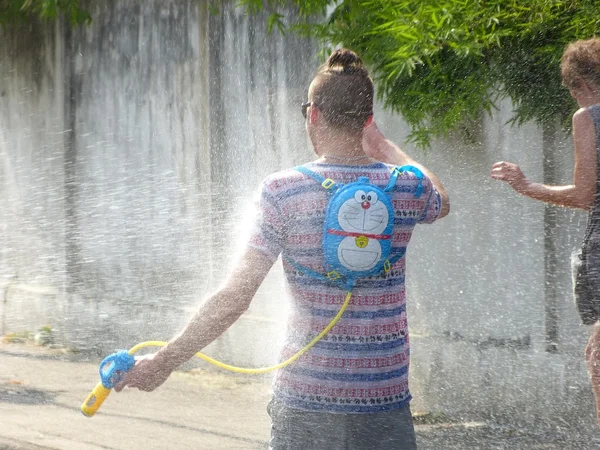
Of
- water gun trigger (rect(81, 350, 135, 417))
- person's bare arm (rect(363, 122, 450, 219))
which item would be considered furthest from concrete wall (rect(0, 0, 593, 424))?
water gun trigger (rect(81, 350, 135, 417))

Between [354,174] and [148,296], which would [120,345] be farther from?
[354,174]

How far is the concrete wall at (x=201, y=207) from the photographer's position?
4883 mm

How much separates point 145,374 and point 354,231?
59 cm

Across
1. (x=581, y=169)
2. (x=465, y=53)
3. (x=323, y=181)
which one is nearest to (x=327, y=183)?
(x=323, y=181)

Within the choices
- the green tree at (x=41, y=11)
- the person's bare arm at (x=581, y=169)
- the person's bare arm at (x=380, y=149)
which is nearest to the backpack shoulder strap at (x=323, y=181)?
the person's bare arm at (x=380, y=149)

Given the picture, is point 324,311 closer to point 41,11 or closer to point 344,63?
point 344,63

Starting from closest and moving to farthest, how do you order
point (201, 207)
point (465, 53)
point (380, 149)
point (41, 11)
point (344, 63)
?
point (344, 63), point (380, 149), point (465, 53), point (201, 207), point (41, 11)

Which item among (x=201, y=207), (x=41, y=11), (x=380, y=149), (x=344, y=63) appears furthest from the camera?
(x=41, y=11)

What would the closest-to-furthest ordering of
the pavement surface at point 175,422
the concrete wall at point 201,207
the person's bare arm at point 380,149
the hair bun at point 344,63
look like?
the hair bun at point 344,63 → the person's bare arm at point 380,149 → the pavement surface at point 175,422 → the concrete wall at point 201,207

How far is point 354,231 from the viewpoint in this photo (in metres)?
2.48

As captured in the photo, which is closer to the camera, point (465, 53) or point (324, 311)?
point (324, 311)

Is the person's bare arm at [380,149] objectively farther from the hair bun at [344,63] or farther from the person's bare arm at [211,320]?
the person's bare arm at [211,320]

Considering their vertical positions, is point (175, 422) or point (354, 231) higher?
point (354, 231)

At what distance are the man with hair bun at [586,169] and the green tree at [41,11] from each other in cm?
446
